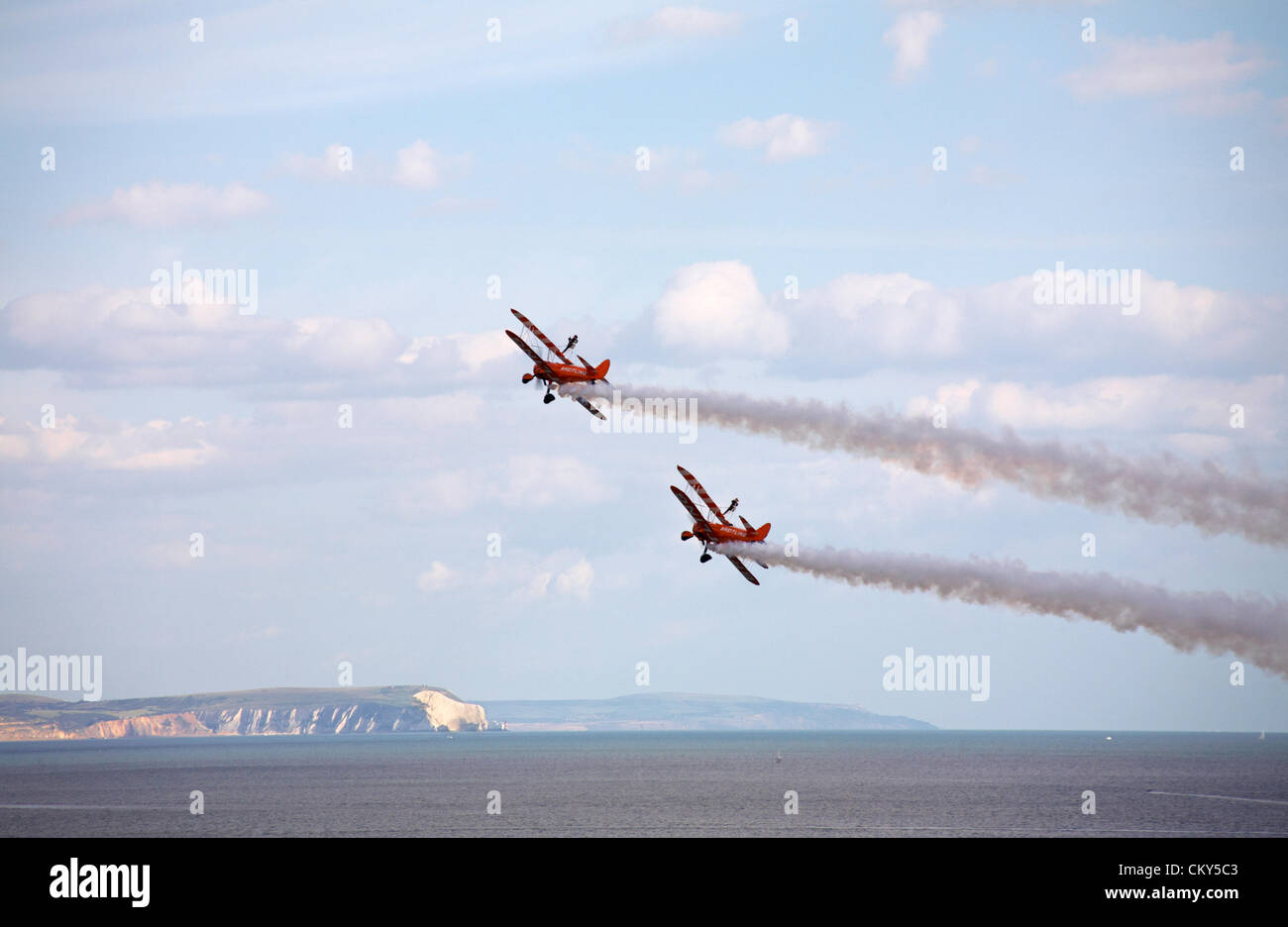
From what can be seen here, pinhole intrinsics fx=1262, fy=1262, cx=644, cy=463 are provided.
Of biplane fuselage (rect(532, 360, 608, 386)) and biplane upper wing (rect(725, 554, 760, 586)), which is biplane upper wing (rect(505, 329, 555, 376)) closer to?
biplane fuselage (rect(532, 360, 608, 386))

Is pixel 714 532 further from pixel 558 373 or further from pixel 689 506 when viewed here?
pixel 558 373

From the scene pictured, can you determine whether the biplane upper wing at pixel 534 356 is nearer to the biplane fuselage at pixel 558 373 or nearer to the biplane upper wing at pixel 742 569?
the biplane fuselage at pixel 558 373

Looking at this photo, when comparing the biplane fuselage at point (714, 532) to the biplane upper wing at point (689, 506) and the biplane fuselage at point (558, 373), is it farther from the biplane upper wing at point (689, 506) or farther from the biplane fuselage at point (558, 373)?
the biplane fuselage at point (558, 373)

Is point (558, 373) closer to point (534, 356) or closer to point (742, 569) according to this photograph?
point (534, 356)

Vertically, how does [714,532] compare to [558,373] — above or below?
below

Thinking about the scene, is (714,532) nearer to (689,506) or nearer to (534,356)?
(689,506)

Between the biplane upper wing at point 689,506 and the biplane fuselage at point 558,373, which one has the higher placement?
the biplane fuselage at point 558,373

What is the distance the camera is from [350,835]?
135 m

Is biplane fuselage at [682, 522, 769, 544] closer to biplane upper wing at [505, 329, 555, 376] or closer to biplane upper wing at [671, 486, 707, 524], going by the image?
biplane upper wing at [671, 486, 707, 524]

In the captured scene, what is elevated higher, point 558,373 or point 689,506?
point 558,373

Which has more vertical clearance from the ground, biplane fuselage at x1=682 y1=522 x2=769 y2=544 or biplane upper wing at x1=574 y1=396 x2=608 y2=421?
biplane upper wing at x1=574 y1=396 x2=608 y2=421

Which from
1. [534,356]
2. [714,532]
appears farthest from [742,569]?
[534,356]
